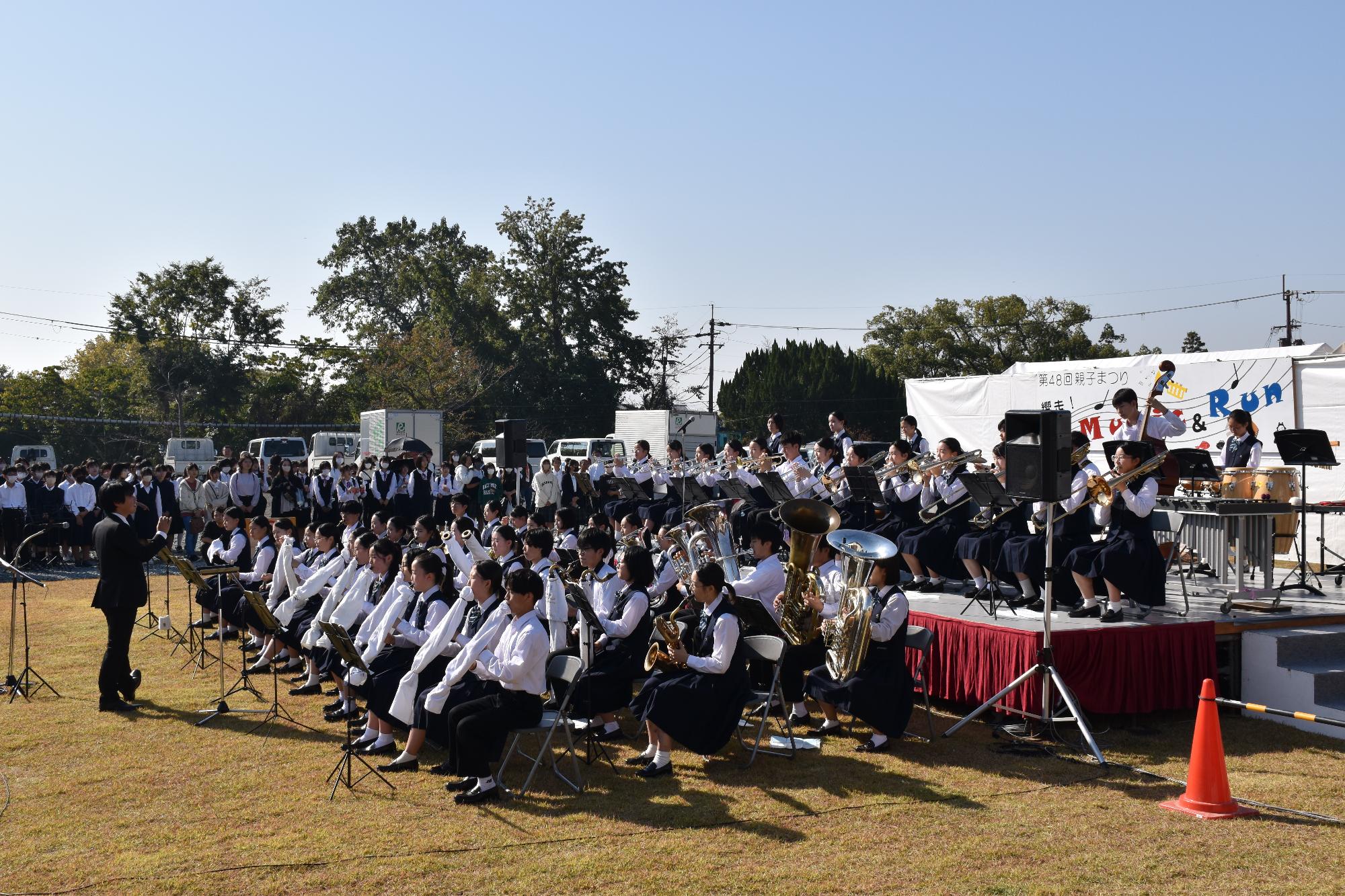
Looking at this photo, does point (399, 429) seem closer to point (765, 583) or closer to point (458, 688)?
point (765, 583)

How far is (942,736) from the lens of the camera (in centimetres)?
888

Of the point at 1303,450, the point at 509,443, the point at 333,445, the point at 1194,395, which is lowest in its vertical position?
the point at 1303,450

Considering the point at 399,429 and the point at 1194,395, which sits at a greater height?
the point at 1194,395

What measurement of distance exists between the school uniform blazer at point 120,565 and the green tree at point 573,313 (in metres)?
43.1

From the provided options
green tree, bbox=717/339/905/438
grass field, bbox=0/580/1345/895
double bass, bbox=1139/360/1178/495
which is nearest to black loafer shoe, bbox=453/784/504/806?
grass field, bbox=0/580/1345/895

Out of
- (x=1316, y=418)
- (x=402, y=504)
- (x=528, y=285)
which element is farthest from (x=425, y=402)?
(x=1316, y=418)

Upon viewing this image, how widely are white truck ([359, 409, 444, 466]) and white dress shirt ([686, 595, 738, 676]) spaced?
26175mm

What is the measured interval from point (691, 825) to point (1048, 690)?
3426 millimetres

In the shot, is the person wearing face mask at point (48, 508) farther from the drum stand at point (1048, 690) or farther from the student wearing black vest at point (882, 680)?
the drum stand at point (1048, 690)

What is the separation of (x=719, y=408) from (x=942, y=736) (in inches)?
1821

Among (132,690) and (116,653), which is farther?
(132,690)

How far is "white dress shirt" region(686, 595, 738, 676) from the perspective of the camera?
7863 millimetres

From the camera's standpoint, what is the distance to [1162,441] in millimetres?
10898

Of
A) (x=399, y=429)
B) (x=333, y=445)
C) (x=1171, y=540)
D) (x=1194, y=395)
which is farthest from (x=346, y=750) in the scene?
(x=333, y=445)
